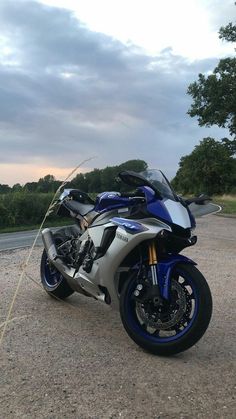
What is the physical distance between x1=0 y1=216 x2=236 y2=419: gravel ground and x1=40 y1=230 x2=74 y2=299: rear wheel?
0.14 metres

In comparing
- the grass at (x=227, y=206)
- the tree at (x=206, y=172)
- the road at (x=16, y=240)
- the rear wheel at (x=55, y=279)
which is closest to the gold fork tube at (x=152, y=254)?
the rear wheel at (x=55, y=279)

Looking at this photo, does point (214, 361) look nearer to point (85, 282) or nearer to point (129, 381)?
point (129, 381)

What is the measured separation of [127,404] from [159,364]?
74cm

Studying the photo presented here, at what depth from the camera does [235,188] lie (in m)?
55.6

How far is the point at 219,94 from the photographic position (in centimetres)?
2648

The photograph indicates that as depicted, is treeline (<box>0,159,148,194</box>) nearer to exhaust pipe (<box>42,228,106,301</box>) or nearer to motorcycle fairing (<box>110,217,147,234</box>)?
motorcycle fairing (<box>110,217,147,234</box>)

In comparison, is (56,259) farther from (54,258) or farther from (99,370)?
(99,370)

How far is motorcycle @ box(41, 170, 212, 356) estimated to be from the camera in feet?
12.8

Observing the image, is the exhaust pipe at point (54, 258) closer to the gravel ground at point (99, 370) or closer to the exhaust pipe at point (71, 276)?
the exhaust pipe at point (71, 276)

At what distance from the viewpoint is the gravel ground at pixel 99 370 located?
9.93 feet

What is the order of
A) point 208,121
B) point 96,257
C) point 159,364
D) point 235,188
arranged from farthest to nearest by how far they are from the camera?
1. point 235,188
2. point 208,121
3. point 96,257
4. point 159,364

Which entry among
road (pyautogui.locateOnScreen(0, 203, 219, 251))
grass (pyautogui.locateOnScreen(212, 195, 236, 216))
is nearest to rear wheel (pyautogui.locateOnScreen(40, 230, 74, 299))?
road (pyautogui.locateOnScreen(0, 203, 219, 251))

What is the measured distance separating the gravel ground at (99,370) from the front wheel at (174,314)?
133mm

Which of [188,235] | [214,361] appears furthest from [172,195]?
[214,361]
